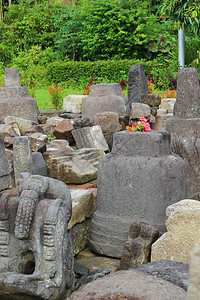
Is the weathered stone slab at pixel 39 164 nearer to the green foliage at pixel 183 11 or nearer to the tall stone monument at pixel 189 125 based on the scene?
the tall stone monument at pixel 189 125

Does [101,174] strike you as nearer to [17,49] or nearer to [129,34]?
[129,34]

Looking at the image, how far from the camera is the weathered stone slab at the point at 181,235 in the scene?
326 centimetres

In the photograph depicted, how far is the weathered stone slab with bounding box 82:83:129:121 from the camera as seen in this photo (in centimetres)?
863

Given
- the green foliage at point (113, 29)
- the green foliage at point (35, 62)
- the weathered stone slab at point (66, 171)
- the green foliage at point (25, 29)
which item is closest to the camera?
the weathered stone slab at point (66, 171)

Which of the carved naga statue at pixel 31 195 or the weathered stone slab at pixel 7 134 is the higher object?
the carved naga statue at pixel 31 195

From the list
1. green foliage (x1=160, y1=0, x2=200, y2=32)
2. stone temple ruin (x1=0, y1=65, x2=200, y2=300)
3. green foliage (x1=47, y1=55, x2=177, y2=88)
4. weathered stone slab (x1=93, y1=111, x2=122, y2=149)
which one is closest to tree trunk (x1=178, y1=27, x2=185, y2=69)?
green foliage (x1=160, y1=0, x2=200, y2=32)

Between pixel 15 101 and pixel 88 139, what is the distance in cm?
237

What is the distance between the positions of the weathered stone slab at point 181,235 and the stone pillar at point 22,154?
2.22 meters

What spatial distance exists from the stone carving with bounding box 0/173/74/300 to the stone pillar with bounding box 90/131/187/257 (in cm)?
133

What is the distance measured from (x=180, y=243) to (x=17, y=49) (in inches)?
761

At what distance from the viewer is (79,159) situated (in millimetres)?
5793

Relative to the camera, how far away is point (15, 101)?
841cm

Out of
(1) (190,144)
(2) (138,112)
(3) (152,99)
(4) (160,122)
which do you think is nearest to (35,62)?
(3) (152,99)

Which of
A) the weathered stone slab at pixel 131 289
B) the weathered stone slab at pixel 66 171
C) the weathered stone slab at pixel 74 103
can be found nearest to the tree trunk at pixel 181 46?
the weathered stone slab at pixel 74 103
